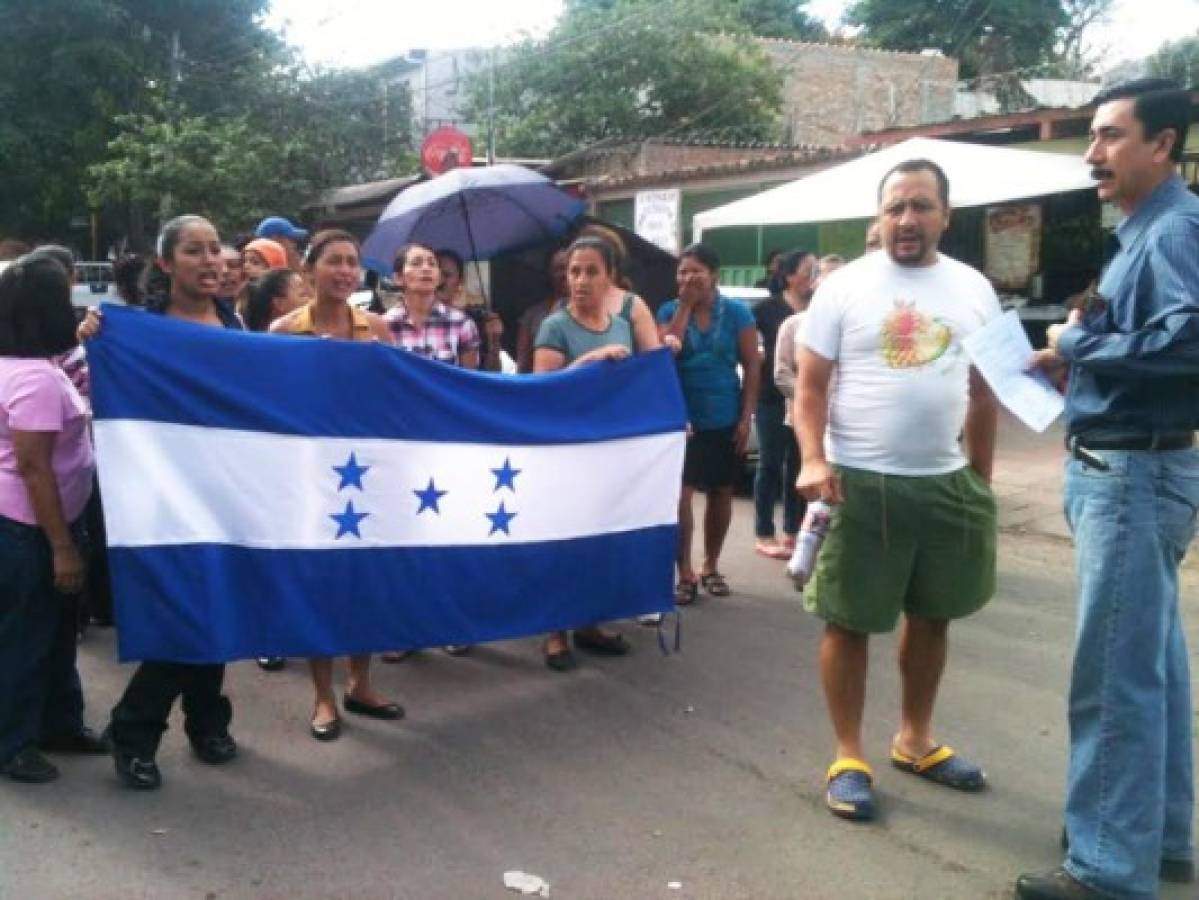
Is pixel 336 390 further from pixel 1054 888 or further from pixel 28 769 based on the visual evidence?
pixel 1054 888

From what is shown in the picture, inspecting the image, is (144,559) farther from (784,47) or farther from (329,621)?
(784,47)

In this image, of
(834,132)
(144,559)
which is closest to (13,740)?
(144,559)

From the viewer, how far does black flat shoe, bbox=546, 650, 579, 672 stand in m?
5.05

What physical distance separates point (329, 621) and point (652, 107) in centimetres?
2502

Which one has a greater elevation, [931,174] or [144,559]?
[931,174]

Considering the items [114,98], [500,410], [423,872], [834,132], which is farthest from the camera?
[834,132]

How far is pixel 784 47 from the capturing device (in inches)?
1212

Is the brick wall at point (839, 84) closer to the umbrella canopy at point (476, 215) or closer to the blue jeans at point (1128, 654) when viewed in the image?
the umbrella canopy at point (476, 215)

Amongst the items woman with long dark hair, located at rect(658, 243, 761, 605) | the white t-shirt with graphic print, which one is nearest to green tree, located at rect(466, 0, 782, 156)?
woman with long dark hair, located at rect(658, 243, 761, 605)

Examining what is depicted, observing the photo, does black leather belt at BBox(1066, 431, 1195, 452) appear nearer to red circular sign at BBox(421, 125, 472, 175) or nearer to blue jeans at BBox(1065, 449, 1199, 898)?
blue jeans at BBox(1065, 449, 1199, 898)

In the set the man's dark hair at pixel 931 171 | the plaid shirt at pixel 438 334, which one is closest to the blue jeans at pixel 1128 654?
the man's dark hair at pixel 931 171

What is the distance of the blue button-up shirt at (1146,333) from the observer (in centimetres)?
281

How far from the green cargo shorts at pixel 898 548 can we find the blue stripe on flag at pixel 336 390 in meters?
1.38

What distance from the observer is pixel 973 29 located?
34.5m
